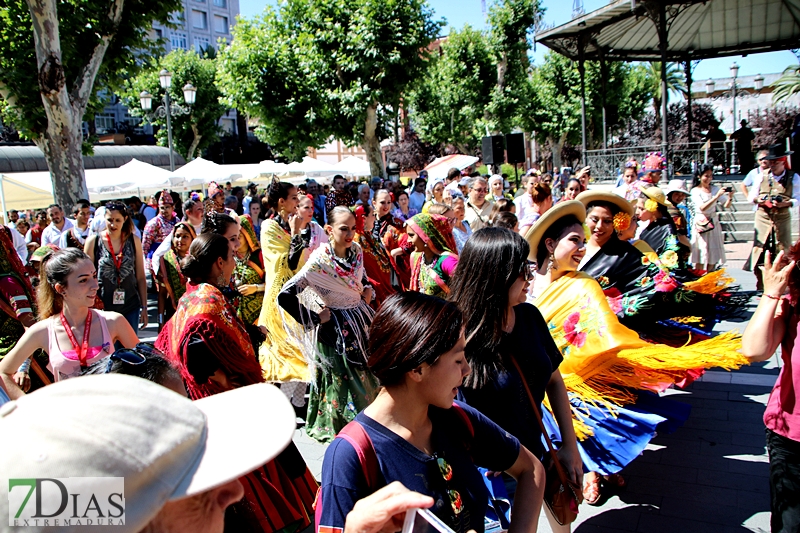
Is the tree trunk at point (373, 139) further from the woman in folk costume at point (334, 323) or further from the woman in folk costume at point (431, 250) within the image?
the woman in folk costume at point (334, 323)

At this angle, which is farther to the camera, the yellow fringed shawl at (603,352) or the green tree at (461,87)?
the green tree at (461,87)

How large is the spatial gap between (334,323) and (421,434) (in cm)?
285

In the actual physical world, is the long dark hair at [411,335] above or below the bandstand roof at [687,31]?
below

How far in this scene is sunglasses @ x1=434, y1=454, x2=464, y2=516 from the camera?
1.82 meters

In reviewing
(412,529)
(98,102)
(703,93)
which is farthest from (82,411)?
(703,93)

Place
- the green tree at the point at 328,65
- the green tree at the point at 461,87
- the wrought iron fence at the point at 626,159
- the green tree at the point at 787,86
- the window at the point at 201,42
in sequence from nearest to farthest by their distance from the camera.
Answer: the wrought iron fence at the point at 626,159 < the green tree at the point at 328,65 < the green tree at the point at 787,86 < the green tree at the point at 461,87 < the window at the point at 201,42

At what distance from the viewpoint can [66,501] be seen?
3.13 ft

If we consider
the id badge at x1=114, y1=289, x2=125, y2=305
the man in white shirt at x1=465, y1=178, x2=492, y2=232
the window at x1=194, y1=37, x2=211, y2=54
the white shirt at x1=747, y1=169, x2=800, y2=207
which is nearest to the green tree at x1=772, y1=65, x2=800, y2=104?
the white shirt at x1=747, y1=169, x2=800, y2=207

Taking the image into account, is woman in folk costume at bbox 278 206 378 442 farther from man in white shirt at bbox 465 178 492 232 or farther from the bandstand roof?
the bandstand roof

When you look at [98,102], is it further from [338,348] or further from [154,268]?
[338,348]

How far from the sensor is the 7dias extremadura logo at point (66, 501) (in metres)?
0.92

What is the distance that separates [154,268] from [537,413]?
20.3ft

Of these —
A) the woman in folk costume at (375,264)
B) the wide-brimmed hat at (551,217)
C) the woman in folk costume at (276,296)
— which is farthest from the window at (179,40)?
the wide-brimmed hat at (551,217)

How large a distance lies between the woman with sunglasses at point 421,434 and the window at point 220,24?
207 ft
